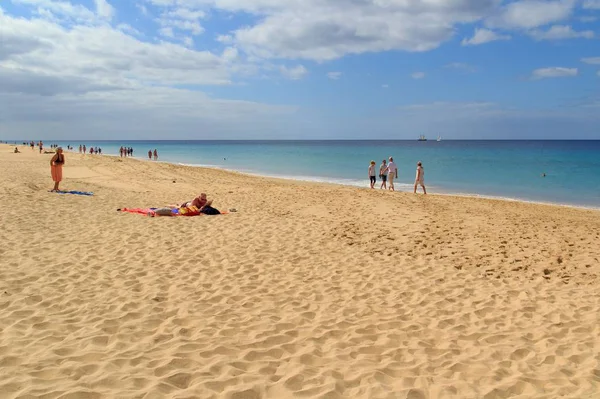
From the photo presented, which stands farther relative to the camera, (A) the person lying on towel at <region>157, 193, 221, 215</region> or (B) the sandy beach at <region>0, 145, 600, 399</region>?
(A) the person lying on towel at <region>157, 193, 221, 215</region>

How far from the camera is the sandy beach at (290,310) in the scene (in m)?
3.62

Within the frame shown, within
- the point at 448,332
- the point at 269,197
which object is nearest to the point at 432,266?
the point at 448,332

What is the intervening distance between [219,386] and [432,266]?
505 cm

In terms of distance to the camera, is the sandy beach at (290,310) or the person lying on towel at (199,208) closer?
the sandy beach at (290,310)

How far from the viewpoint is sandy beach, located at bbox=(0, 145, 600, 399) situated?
11.9 ft

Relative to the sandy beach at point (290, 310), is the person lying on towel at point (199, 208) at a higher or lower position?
higher

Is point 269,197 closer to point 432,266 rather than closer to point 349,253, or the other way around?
point 349,253

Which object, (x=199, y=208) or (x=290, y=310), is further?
(x=199, y=208)

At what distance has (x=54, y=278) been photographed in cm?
594

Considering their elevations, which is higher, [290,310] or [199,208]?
[199,208]

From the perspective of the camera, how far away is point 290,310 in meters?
5.30

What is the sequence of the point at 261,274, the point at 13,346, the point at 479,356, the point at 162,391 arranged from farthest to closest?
the point at 261,274 < the point at 479,356 < the point at 13,346 < the point at 162,391

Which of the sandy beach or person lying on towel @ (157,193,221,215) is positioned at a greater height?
person lying on towel @ (157,193,221,215)

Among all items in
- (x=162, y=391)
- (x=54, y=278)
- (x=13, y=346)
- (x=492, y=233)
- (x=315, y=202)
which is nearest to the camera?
(x=162, y=391)
